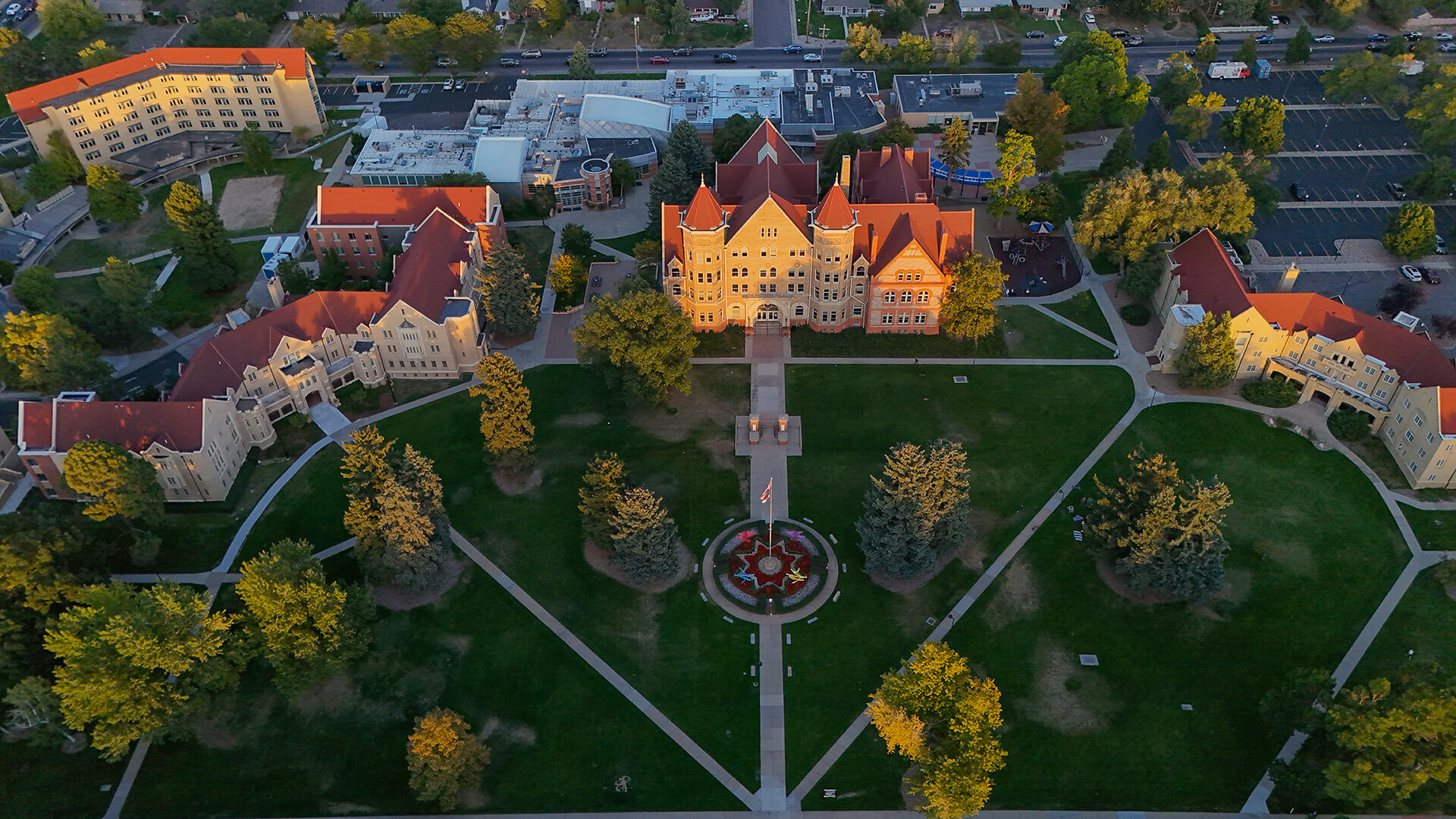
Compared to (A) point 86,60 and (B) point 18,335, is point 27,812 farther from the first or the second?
(A) point 86,60

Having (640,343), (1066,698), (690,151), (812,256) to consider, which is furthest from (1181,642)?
(690,151)

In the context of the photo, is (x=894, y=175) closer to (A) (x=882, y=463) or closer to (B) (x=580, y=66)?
(A) (x=882, y=463)

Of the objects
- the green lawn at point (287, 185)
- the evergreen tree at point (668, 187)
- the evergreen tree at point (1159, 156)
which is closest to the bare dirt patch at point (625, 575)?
the evergreen tree at point (668, 187)

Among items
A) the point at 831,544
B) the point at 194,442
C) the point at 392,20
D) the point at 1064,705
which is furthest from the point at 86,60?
the point at 1064,705

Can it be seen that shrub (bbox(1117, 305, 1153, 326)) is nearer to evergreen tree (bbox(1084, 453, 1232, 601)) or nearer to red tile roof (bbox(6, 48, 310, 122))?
evergreen tree (bbox(1084, 453, 1232, 601))

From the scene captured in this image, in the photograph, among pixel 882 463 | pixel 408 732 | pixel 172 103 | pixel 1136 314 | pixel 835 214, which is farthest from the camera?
pixel 172 103

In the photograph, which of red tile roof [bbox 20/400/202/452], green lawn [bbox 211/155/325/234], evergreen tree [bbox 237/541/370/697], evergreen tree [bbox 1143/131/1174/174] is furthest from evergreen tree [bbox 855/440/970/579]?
green lawn [bbox 211/155/325/234]
